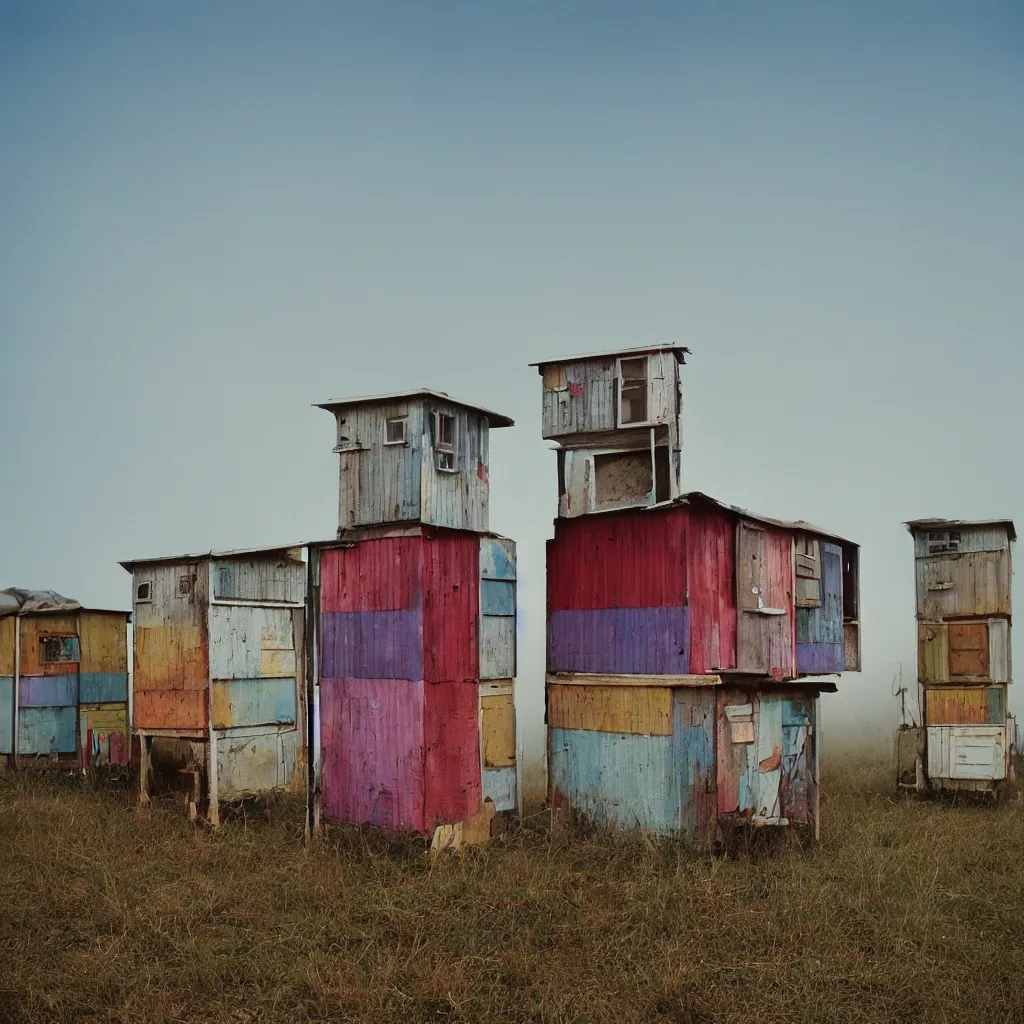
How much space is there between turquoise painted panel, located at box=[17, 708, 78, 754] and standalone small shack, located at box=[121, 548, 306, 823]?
→ 5645mm

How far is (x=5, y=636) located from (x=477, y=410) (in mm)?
14191

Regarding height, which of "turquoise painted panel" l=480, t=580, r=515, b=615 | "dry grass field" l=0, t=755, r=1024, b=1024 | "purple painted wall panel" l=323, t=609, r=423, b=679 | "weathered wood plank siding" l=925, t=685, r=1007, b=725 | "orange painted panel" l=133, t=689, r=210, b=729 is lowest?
"dry grass field" l=0, t=755, r=1024, b=1024

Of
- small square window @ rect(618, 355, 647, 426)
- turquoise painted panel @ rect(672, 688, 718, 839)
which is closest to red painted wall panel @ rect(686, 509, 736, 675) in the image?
turquoise painted panel @ rect(672, 688, 718, 839)

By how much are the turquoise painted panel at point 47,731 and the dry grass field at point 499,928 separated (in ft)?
22.9

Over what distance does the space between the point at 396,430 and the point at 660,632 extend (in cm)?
545

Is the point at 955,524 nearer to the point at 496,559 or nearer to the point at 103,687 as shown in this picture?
the point at 496,559

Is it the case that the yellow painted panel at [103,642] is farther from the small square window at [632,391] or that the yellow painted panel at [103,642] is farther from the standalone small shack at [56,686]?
the small square window at [632,391]

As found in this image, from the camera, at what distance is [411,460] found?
17.3m

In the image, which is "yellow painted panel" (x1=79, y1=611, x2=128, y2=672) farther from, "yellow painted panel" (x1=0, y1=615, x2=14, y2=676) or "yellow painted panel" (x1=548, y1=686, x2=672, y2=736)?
"yellow painted panel" (x1=548, y1=686, x2=672, y2=736)

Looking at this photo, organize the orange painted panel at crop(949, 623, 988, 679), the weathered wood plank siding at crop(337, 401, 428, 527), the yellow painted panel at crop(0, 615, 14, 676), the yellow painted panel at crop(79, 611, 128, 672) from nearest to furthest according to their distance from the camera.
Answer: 1. the weathered wood plank siding at crop(337, 401, 428, 527)
2. the orange painted panel at crop(949, 623, 988, 679)
3. the yellow painted panel at crop(0, 615, 14, 676)
4. the yellow painted panel at crop(79, 611, 128, 672)

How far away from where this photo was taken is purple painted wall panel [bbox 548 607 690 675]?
16375 mm

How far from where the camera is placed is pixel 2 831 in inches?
722

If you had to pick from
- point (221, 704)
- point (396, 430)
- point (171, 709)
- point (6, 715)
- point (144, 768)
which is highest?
point (396, 430)

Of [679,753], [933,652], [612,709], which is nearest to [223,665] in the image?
[612,709]
